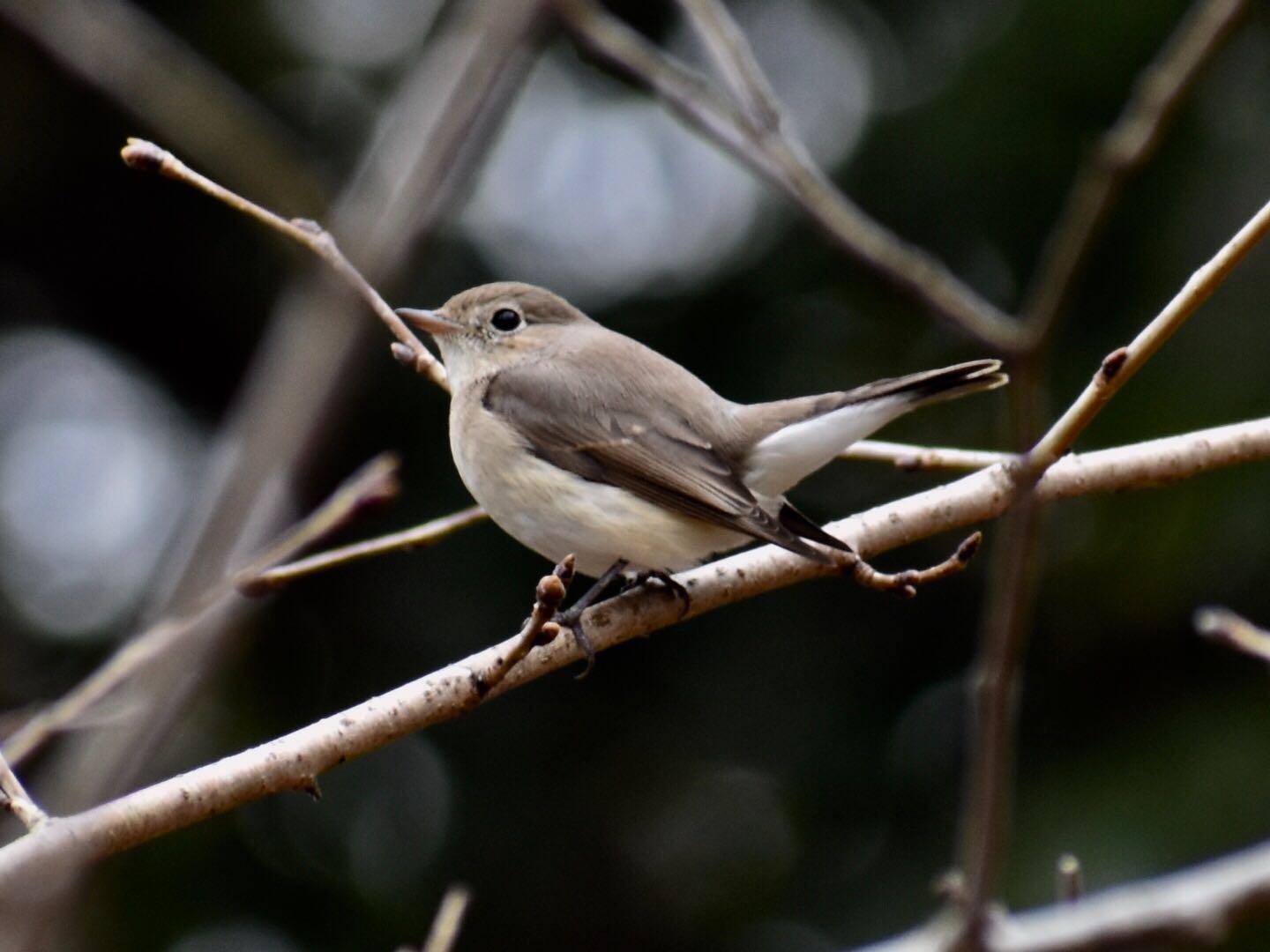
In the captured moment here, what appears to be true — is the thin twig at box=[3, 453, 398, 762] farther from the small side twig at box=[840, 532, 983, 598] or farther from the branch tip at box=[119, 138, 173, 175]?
the small side twig at box=[840, 532, 983, 598]

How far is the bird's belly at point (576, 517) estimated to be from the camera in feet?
13.2

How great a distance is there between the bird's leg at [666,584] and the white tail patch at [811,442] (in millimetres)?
376

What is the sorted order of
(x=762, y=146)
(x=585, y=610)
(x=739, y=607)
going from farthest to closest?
(x=739, y=607), (x=585, y=610), (x=762, y=146)

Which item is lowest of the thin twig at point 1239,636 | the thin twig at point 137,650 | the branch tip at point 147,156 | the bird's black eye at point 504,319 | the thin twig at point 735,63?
the thin twig at point 137,650

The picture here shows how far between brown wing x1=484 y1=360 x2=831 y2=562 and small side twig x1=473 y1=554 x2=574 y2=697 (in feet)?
3.72

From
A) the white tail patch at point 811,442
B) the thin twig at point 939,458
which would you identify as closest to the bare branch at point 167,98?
the thin twig at point 939,458

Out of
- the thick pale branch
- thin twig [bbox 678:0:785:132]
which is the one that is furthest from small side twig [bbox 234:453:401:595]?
thin twig [bbox 678:0:785:132]

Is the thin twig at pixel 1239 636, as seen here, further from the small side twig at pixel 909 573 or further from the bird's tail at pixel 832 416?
the bird's tail at pixel 832 416

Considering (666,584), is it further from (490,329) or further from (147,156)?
(147,156)

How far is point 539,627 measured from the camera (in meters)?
2.62

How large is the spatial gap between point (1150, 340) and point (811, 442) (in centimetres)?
141

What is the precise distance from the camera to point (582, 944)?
8648mm

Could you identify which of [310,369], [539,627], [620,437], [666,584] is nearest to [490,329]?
[620,437]

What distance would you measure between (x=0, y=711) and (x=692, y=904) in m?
3.86
